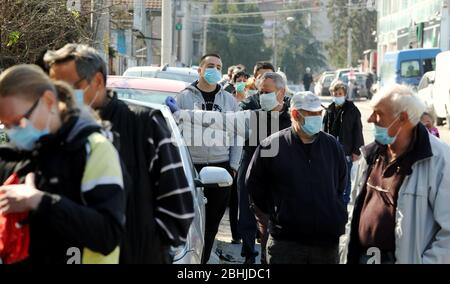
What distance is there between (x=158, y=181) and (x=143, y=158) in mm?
131

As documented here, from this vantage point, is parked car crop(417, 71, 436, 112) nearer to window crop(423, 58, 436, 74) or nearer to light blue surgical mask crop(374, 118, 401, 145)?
window crop(423, 58, 436, 74)

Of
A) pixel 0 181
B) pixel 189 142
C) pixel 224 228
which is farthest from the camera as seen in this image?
pixel 224 228

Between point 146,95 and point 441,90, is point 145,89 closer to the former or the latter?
point 146,95

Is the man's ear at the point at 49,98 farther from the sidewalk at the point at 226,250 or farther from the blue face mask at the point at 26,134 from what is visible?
the sidewalk at the point at 226,250

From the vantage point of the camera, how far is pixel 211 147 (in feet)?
27.8

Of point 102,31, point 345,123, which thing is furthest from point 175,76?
point 345,123

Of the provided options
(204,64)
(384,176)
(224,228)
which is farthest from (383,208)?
(224,228)

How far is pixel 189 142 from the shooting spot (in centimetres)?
832

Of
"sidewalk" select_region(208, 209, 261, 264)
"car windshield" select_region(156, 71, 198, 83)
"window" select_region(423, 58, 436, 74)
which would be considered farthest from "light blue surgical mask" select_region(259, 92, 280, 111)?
"window" select_region(423, 58, 436, 74)

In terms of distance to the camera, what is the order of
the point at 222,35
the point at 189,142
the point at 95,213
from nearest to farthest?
the point at 95,213
the point at 189,142
the point at 222,35

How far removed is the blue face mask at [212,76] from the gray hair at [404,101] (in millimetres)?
3974

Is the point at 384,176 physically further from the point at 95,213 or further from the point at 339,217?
the point at 95,213

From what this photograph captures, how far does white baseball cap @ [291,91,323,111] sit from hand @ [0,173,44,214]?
117 inches
